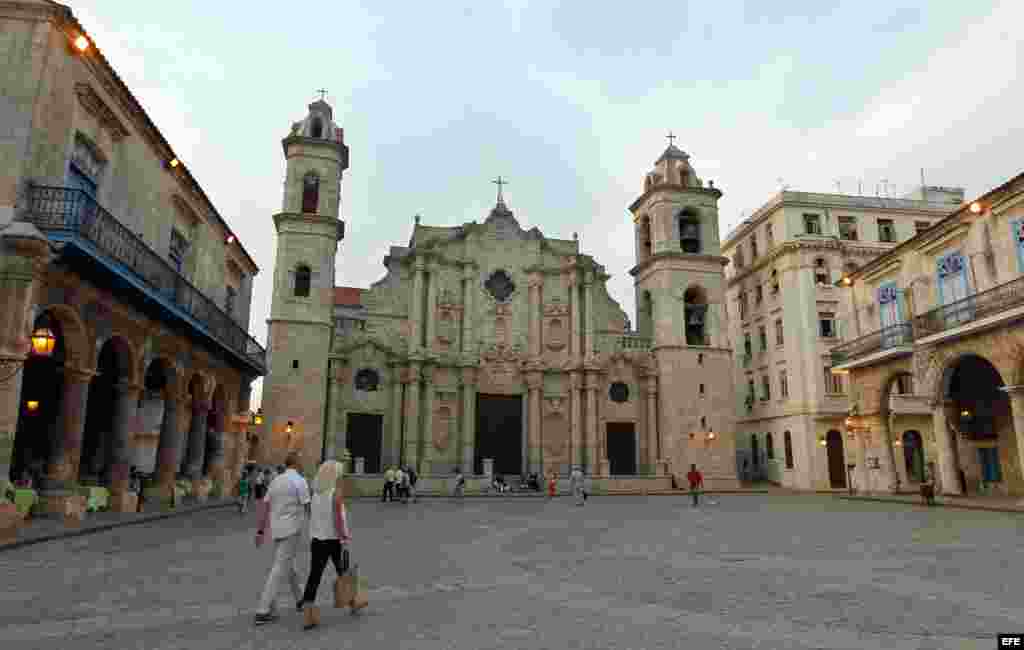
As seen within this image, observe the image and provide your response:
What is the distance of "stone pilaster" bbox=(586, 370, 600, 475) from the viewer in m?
34.9

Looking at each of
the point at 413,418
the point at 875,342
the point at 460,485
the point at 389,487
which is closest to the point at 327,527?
the point at 389,487

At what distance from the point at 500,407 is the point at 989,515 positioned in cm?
2301

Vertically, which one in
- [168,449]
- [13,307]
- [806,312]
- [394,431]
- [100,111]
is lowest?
[168,449]

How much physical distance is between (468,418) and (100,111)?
74.5 ft

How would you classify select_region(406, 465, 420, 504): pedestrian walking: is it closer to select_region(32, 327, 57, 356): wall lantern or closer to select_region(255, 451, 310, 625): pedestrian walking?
select_region(32, 327, 57, 356): wall lantern

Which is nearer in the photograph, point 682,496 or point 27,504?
point 27,504

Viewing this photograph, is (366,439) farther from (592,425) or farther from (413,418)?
(592,425)

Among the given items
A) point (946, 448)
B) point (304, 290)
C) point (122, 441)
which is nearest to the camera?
point (122, 441)

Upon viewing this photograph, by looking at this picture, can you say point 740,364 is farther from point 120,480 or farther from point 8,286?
point 8,286

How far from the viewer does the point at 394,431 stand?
33906mm

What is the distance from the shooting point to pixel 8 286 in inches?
474

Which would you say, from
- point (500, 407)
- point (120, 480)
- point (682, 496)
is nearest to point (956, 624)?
point (120, 480)

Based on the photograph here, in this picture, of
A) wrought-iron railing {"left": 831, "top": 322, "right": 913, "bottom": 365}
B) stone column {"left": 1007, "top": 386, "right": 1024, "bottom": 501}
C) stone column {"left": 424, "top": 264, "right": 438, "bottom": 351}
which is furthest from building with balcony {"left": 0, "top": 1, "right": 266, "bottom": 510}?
wrought-iron railing {"left": 831, "top": 322, "right": 913, "bottom": 365}

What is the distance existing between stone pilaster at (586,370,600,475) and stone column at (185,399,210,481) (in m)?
19.4
